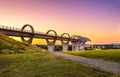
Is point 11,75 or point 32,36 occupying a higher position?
point 32,36

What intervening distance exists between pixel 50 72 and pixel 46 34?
205ft

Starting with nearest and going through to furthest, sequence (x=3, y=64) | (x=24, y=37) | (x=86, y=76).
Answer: (x=86, y=76), (x=3, y=64), (x=24, y=37)

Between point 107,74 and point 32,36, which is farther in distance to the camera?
point 32,36

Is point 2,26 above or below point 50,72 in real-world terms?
above

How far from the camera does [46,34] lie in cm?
7469

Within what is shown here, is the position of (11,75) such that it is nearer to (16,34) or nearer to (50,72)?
(50,72)

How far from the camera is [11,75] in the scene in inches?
492

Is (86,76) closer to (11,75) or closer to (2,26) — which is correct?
(11,75)

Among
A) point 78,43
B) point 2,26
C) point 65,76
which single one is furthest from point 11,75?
point 78,43

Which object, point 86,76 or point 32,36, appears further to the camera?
point 32,36

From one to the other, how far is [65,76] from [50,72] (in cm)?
148

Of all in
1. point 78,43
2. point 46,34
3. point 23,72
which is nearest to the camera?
point 23,72

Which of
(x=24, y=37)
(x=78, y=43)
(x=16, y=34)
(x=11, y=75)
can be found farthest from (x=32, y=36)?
(x=11, y=75)

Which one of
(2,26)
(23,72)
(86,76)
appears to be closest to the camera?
(86,76)
